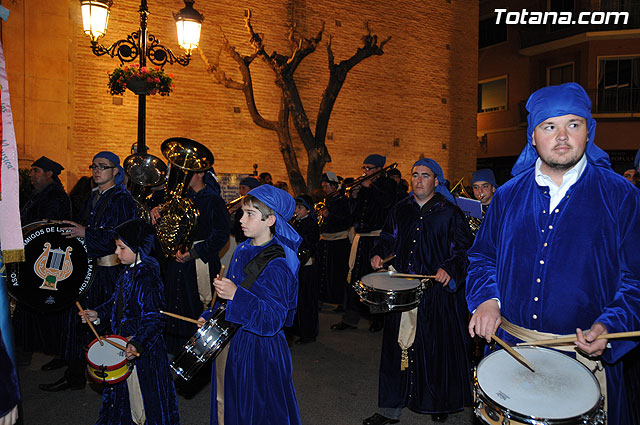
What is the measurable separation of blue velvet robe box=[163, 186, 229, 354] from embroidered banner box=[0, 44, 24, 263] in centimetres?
415

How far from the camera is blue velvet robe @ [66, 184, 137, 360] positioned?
5.45 metres

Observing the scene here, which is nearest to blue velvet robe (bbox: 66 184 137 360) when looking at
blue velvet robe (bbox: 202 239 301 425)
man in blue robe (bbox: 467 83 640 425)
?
blue velvet robe (bbox: 202 239 301 425)

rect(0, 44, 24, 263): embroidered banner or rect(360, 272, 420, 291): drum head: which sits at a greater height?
rect(0, 44, 24, 263): embroidered banner

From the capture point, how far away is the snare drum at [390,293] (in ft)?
15.2

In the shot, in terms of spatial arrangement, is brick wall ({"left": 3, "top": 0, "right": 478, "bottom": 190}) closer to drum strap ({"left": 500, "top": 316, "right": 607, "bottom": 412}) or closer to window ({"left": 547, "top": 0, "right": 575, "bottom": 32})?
window ({"left": 547, "top": 0, "right": 575, "bottom": 32})

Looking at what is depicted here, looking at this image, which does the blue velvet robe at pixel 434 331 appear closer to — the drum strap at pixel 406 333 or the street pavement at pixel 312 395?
the drum strap at pixel 406 333

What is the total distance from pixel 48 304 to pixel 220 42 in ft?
37.7

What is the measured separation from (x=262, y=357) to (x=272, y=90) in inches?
543

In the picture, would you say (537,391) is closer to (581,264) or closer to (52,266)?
(581,264)

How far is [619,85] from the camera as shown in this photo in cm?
2566

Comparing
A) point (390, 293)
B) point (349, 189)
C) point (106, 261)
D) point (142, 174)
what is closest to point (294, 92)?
point (349, 189)

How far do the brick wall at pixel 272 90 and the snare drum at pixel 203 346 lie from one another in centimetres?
985

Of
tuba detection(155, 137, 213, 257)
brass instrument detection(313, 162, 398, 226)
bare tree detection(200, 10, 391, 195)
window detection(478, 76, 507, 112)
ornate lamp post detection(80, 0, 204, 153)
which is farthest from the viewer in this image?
window detection(478, 76, 507, 112)

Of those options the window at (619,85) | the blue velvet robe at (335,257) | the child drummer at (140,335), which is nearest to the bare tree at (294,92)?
the blue velvet robe at (335,257)
